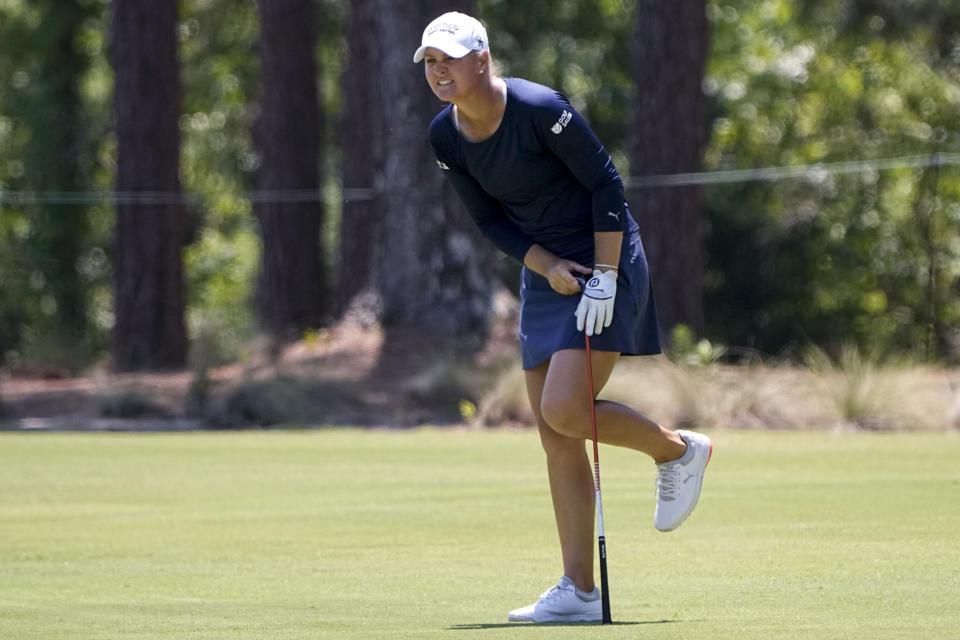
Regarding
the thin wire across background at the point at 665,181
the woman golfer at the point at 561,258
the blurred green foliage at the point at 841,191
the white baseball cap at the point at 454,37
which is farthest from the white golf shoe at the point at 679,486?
the blurred green foliage at the point at 841,191

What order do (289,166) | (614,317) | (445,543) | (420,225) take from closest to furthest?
(614,317) → (445,543) → (420,225) → (289,166)

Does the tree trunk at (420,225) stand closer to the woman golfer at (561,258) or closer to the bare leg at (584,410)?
the woman golfer at (561,258)

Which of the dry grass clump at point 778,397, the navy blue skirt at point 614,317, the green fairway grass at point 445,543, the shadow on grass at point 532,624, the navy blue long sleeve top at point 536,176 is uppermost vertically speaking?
the navy blue long sleeve top at point 536,176

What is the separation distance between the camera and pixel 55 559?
369 inches

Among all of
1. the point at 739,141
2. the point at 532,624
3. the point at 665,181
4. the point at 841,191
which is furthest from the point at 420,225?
the point at 532,624

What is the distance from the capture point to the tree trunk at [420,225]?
73.4 feet

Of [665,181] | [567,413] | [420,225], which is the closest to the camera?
[567,413]

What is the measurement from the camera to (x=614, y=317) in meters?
7.12

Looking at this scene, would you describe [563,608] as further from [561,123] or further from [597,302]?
[561,123]

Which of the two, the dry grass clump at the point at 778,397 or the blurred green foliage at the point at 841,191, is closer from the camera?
the dry grass clump at the point at 778,397

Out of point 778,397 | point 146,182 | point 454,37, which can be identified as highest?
point 454,37

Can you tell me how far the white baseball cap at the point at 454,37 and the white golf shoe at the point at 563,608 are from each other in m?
2.04

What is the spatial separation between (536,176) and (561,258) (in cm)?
37

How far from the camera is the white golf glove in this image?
695cm
